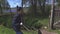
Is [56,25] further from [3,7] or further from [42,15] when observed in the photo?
[3,7]

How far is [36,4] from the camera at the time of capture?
648 inches

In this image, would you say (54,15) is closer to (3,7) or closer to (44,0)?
(44,0)

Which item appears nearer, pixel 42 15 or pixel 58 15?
pixel 58 15

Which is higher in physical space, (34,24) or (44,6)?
(44,6)

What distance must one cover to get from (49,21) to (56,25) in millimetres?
580

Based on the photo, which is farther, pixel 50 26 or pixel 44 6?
pixel 44 6

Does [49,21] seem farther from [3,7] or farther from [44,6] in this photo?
[3,7]

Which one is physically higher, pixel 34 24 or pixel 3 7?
pixel 3 7

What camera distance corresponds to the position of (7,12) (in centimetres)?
1678

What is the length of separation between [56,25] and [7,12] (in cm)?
462

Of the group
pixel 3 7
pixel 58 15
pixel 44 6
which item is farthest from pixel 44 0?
pixel 3 7

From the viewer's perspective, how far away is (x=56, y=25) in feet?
46.7

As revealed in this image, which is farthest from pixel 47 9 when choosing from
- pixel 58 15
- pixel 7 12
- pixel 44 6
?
pixel 7 12

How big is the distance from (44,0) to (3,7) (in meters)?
3.50
